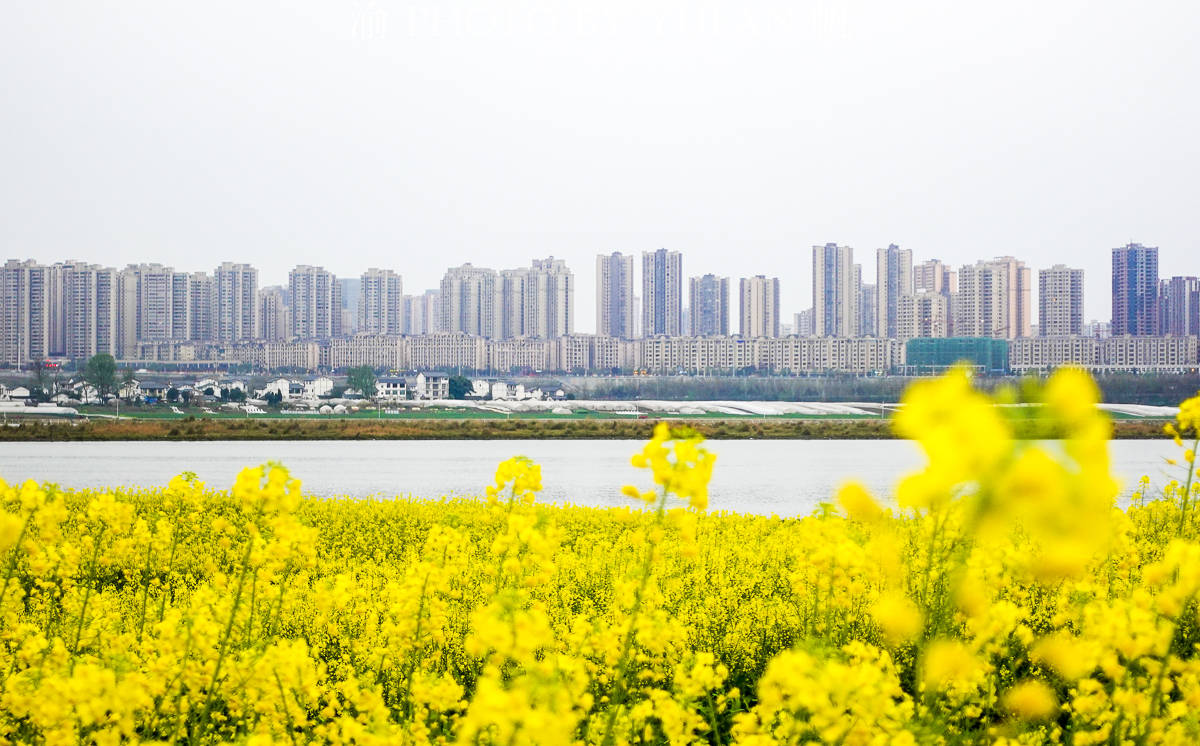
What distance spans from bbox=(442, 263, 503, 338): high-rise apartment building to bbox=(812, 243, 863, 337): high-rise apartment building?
116 feet

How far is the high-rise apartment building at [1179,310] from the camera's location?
85.6m

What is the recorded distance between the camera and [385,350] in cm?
10481

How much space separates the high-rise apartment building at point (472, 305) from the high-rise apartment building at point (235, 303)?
69.9ft

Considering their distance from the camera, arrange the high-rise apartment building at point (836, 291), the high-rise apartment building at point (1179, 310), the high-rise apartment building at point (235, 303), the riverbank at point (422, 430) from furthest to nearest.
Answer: the high-rise apartment building at point (235, 303), the high-rise apartment building at point (836, 291), the high-rise apartment building at point (1179, 310), the riverbank at point (422, 430)

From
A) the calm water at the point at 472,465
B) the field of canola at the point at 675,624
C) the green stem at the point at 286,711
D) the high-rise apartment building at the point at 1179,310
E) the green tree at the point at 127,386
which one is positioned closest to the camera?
the field of canola at the point at 675,624

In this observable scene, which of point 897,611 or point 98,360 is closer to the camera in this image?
point 897,611

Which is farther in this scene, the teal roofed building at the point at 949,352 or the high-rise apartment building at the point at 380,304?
the high-rise apartment building at the point at 380,304

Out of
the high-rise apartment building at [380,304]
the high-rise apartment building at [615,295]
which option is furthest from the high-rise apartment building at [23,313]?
the high-rise apartment building at [615,295]

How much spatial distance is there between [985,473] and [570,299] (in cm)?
Result: 11285

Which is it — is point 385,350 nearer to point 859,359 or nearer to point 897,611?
point 859,359

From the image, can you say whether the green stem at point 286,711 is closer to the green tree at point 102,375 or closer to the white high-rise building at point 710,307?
the green tree at point 102,375

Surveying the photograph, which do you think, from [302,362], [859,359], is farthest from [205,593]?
[302,362]

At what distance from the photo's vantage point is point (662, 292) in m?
116

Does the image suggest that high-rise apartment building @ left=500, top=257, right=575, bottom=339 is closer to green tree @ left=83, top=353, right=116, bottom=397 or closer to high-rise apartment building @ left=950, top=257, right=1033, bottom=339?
high-rise apartment building @ left=950, top=257, right=1033, bottom=339
